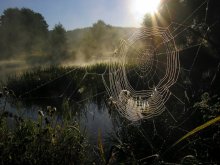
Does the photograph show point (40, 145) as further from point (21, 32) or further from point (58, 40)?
point (58, 40)

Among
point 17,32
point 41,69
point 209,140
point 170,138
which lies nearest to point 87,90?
point 41,69

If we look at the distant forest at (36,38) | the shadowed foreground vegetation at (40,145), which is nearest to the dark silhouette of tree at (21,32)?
the distant forest at (36,38)

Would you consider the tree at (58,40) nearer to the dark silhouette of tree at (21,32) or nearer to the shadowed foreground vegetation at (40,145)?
the dark silhouette of tree at (21,32)

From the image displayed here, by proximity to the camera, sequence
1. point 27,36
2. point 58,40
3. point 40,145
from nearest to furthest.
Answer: point 40,145, point 27,36, point 58,40

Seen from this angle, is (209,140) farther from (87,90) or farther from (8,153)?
(87,90)

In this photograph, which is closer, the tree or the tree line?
the tree line

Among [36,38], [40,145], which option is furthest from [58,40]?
[40,145]

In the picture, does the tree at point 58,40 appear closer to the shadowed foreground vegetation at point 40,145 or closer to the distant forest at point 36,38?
the distant forest at point 36,38

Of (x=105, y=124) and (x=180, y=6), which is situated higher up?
(x=180, y=6)

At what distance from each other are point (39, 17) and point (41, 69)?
133 ft

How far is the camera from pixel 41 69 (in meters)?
17.7

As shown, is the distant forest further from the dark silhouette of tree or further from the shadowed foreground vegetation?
the shadowed foreground vegetation

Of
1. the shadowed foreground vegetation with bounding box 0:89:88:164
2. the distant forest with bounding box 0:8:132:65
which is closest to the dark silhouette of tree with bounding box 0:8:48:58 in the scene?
the distant forest with bounding box 0:8:132:65

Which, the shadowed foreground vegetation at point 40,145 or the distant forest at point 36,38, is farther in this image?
the distant forest at point 36,38
